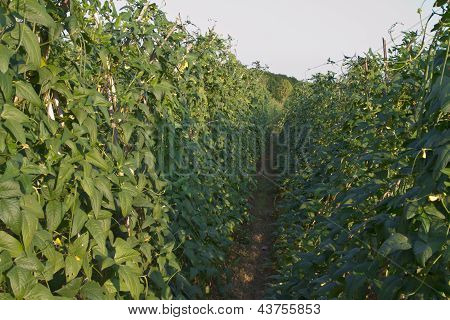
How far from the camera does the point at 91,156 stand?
210 cm

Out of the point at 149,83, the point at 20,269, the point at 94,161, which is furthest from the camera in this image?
the point at 149,83

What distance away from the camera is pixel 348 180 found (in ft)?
14.2

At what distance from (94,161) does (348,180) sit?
9.08 feet

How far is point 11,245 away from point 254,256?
15.3 feet

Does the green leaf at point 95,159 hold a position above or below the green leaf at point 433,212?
above

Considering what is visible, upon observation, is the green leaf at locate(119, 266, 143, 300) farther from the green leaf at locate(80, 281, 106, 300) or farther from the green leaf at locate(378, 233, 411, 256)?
the green leaf at locate(378, 233, 411, 256)

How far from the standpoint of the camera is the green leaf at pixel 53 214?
1.90 metres

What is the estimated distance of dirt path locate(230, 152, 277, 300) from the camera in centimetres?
511

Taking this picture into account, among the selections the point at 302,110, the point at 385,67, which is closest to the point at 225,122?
the point at 385,67

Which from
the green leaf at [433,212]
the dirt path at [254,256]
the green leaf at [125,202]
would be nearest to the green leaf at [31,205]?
the green leaf at [125,202]

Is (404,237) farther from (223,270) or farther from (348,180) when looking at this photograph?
(223,270)

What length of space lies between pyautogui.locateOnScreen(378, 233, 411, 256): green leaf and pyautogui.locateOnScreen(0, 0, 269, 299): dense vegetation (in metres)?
1.08

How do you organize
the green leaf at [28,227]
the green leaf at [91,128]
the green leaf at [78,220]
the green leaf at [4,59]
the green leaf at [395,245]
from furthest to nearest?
the green leaf at [91,128]
the green leaf at [78,220]
the green leaf at [395,245]
the green leaf at [28,227]
the green leaf at [4,59]

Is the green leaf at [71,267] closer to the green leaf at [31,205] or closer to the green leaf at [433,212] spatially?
the green leaf at [31,205]
